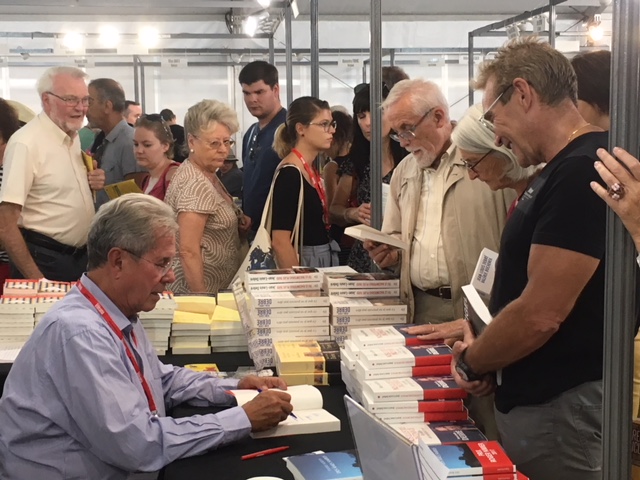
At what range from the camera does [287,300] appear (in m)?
2.82

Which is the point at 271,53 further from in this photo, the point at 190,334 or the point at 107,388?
the point at 107,388

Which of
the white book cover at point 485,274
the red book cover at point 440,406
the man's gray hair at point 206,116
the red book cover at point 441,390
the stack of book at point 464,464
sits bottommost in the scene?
the red book cover at point 440,406

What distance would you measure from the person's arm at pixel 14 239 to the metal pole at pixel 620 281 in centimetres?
321

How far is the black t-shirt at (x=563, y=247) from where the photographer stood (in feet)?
5.69

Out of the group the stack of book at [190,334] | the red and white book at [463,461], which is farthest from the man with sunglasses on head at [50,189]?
the red and white book at [463,461]

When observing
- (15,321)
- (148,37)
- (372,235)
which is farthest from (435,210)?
(148,37)

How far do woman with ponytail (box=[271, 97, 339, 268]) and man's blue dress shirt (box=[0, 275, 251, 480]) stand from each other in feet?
5.32

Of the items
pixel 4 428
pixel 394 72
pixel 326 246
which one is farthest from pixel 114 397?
pixel 394 72

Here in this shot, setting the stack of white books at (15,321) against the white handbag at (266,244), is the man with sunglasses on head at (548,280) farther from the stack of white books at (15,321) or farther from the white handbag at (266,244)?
the stack of white books at (15,321)

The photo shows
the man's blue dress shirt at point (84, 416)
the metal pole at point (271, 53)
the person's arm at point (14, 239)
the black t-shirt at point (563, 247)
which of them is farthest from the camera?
the metal pole at point (271, 53)

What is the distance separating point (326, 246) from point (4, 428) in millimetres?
2122

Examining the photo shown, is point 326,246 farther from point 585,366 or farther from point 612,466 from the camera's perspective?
point 612,466

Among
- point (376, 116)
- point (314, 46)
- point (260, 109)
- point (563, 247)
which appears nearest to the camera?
point (563, 247)

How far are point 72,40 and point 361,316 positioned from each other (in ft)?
21.4
